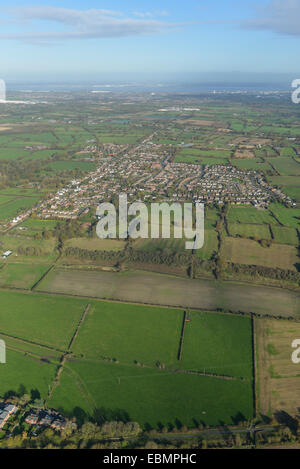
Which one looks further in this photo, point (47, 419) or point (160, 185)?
point (160, 185)

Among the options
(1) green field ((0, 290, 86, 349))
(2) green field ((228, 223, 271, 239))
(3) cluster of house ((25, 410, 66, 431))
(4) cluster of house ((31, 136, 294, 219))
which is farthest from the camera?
(4) cluster of house ((31, 136, 294, 219))

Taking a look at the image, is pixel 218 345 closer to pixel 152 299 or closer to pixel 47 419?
pixel 152 299

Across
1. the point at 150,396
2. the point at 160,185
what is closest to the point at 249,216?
the point at 160,185

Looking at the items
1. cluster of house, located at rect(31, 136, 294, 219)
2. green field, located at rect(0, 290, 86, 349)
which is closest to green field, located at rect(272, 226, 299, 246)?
cluster of house, located at rect(31, 136, 294, 219)

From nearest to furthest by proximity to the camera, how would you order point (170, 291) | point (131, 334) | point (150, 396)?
1. point (150, 396)
2. point (131, 334)
3. point (170, 291)

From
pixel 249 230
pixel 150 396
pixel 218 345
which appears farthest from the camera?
pixel 249 230

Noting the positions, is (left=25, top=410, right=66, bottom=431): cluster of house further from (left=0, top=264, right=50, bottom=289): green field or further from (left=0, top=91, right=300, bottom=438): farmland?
(left=0, top=264, right=50, bottom=289): green field
